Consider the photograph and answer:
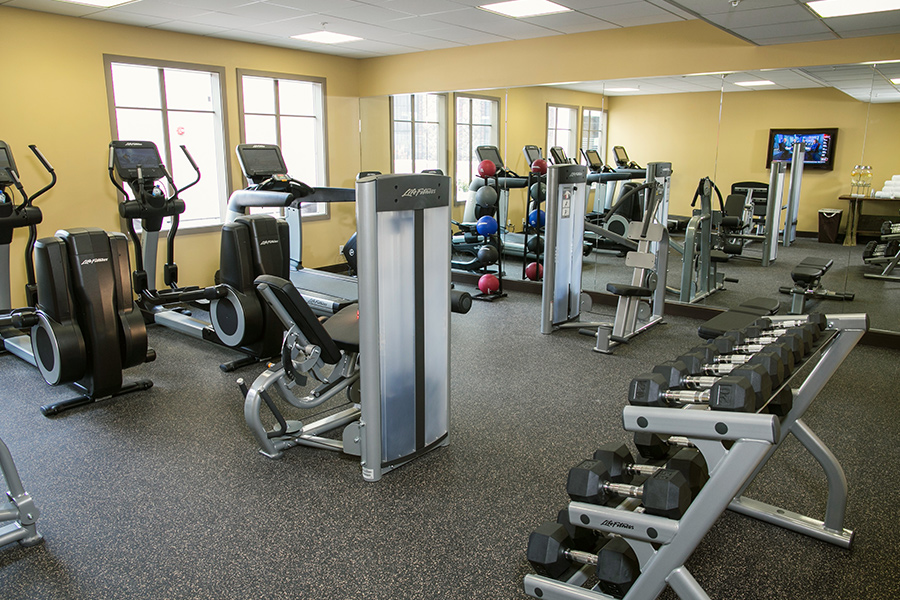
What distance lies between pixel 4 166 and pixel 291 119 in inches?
130

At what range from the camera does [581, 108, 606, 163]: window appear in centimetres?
591

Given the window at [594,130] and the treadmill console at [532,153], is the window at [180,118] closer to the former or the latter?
the treadmill console at [532,153]

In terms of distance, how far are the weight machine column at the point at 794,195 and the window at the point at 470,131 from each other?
9.35ft

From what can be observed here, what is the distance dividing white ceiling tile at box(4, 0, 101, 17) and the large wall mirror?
350 cm

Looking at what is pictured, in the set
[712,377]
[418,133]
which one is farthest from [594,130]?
[712,377]

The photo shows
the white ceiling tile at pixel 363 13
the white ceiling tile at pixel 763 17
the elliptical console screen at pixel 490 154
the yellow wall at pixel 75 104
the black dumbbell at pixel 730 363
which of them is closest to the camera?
the black dumbbell at pixel 730 363

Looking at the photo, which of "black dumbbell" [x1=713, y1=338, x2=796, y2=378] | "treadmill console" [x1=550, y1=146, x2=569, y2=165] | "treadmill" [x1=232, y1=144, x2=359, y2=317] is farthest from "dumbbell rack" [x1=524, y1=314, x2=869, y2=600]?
"treadmill console" [x1=550, y1=146, x2=569, y2=165]

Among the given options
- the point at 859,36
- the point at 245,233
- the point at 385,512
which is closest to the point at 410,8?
the point at 245,233

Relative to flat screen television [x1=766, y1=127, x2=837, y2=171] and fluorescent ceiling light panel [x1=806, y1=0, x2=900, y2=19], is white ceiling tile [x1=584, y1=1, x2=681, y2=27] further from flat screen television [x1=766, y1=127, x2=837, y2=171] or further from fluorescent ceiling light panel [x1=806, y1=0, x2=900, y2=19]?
flat screen television [x1=766, y1=127, x2=837, y2=171]

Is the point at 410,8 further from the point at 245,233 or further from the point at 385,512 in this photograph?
the point at 385,512

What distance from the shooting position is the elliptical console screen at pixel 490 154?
6.41 m

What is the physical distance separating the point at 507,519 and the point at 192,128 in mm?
5377

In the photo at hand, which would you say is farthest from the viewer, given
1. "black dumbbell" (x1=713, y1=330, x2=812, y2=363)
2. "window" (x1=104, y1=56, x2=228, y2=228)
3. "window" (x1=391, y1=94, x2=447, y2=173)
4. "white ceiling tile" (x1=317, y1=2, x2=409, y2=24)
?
"window" (x1=391, y1=94, x2=447, y2=173)

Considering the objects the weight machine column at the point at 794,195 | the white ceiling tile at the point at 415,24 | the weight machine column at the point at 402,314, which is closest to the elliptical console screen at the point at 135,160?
the white ceiling tile at the point at 415,24
